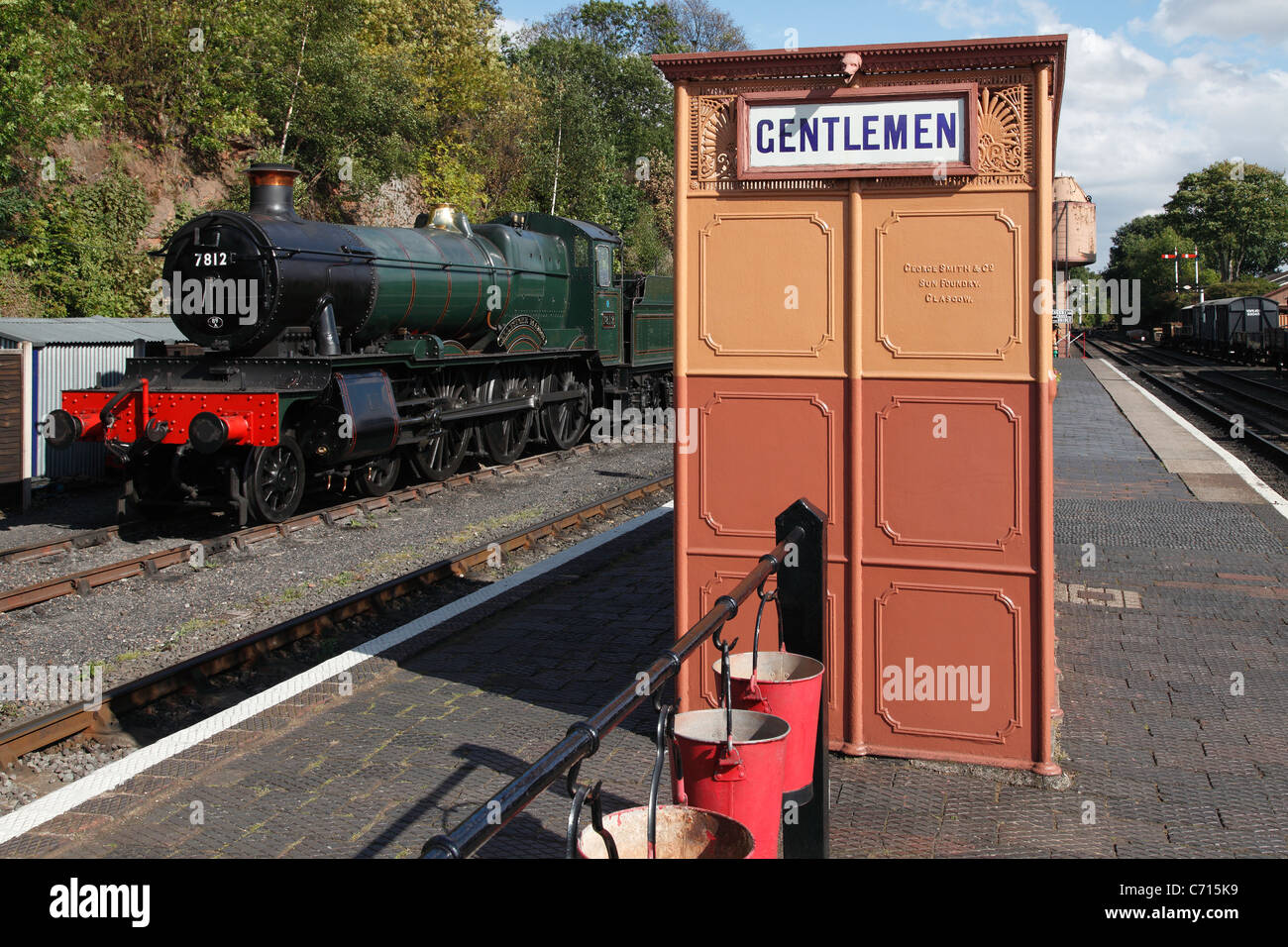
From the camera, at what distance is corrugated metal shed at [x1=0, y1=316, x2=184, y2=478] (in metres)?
14.1

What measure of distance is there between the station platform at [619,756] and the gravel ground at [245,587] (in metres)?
1.78

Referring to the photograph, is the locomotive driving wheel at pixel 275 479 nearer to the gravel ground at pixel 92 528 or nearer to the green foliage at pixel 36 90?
the gravel ground at pixel 92 528

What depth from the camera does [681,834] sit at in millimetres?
2512

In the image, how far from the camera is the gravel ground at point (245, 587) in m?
8.00

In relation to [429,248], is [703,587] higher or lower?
lower

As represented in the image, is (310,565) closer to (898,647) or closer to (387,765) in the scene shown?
(387,765)

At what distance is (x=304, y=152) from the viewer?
30.1 meters

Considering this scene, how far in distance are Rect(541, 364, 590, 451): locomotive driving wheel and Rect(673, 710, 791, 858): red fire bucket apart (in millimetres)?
15545

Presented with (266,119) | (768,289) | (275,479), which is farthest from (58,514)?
(266,119)

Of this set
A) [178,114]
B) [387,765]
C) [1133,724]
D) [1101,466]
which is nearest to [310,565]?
[387,765]

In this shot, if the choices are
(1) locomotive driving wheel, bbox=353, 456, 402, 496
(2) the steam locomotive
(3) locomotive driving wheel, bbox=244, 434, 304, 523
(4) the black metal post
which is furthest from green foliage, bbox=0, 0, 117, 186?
(4) the black metal post

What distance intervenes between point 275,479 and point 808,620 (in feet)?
31.4
